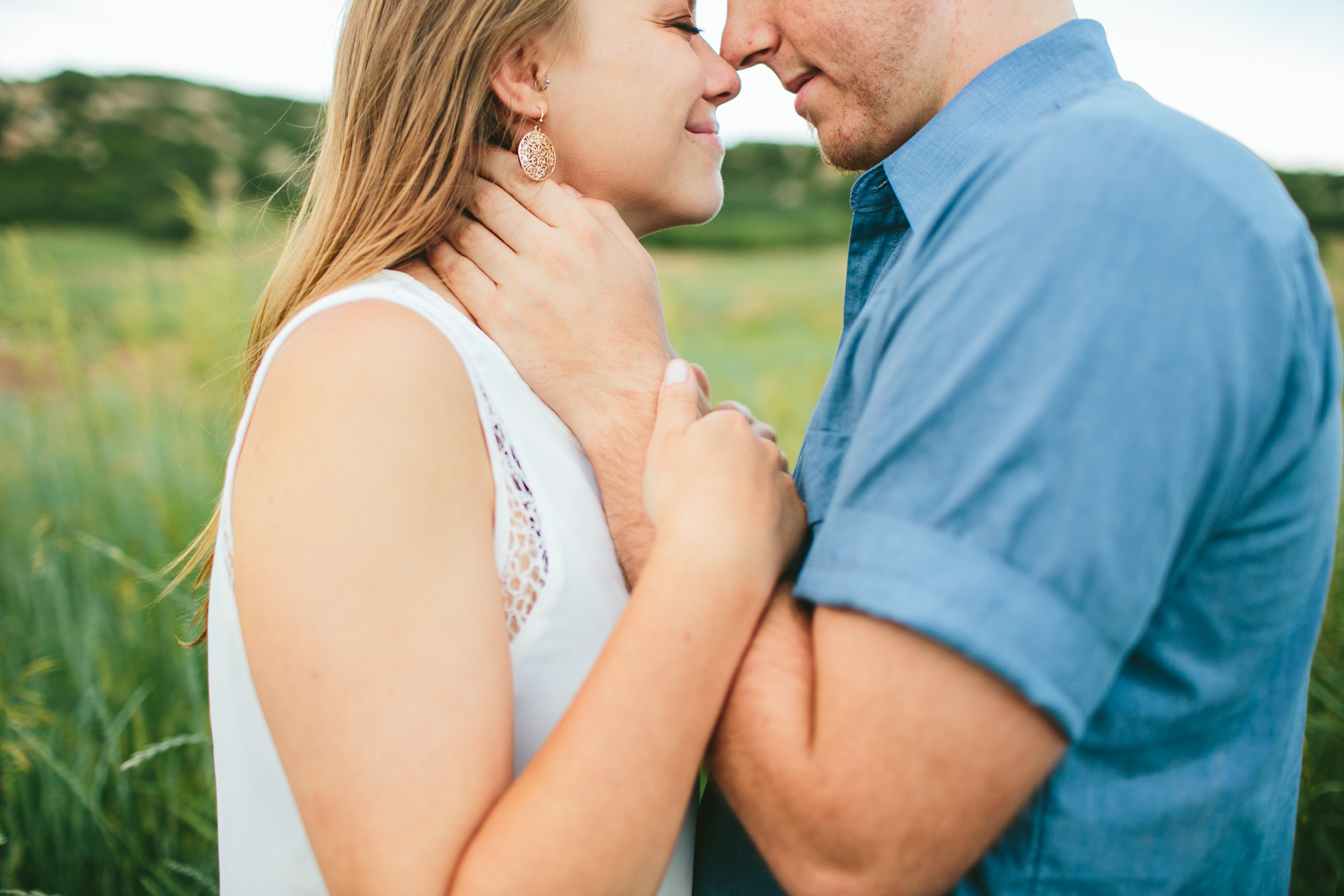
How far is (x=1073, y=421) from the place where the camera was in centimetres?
83

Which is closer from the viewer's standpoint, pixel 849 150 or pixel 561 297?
pixel 561 297

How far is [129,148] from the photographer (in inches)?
897

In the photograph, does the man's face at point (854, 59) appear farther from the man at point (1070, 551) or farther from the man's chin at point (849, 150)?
the man at point (1070, 551)

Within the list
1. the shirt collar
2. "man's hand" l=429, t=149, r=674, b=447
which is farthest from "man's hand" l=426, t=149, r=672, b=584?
the shirt collar

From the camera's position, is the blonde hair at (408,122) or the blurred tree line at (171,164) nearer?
the blonde hair at (408,122)

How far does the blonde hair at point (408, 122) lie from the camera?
152 cm

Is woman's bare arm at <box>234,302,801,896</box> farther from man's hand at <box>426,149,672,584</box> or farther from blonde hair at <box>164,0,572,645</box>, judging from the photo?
blonde hair at <box>164,0,572,645</box>

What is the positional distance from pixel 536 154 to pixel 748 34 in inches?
29.3

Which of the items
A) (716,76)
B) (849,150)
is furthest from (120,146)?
(849,150)

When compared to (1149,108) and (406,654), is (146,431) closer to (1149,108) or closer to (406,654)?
(406,654)

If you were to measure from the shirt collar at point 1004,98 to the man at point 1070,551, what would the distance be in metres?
0.28

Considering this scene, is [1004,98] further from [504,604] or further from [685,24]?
[504,604]

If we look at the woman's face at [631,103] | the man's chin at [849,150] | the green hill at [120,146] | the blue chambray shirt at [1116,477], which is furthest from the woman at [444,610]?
the green hill at [120,146]

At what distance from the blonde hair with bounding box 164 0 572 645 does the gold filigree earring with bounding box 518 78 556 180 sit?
8 centimetres
